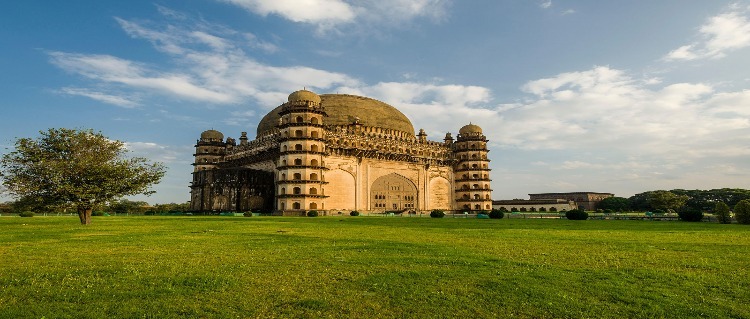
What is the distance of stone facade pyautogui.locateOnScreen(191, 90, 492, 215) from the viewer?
64438mm

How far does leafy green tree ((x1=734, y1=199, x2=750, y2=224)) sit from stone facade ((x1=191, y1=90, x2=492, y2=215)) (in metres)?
46.2

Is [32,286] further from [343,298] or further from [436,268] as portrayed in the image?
[436,268]

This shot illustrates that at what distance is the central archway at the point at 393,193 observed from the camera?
73.0 metres

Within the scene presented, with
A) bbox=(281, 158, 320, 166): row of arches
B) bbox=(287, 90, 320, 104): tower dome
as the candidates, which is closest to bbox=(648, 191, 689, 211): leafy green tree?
bbox=(281, 158, 320, 166): row of arches

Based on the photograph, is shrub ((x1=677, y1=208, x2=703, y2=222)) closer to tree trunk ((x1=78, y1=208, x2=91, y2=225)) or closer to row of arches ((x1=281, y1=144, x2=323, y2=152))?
row of arches ((x1=281, y1=144, x2=323, y2=152))

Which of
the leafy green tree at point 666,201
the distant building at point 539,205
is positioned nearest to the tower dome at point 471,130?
the distant building at point 539,205

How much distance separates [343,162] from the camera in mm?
69625

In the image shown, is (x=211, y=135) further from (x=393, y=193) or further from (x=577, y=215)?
(x=577, y=215)

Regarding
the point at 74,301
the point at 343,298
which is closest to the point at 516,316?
the point at 343,298

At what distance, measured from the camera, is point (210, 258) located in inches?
531

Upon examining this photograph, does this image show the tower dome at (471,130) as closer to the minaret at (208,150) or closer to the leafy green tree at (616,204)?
the minaret at (208,150)

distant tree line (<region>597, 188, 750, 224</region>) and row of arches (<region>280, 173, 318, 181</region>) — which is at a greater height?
row of arches (<region>280, 173, 318, 181</region>)

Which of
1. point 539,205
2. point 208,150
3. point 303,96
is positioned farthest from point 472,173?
point 208,150

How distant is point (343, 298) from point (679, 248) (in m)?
14.7
